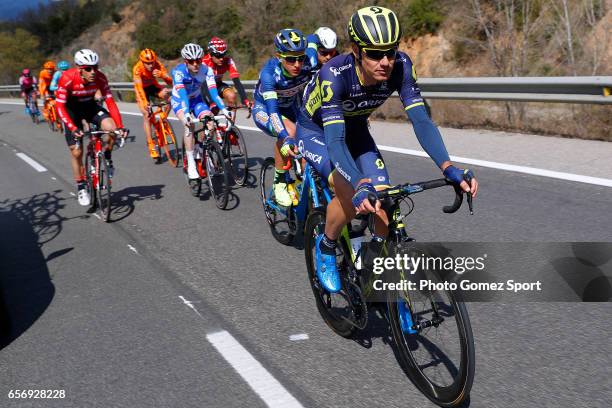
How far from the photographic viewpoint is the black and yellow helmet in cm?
338

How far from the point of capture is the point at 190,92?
961 cm

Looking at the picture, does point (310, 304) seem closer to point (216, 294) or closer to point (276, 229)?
point (216, 294)

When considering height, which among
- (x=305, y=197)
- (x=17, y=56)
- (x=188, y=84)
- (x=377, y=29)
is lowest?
(x=305, y=197)

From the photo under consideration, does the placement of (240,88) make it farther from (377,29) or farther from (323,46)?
(377,29)

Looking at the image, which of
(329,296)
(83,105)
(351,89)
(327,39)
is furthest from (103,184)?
(351,89)

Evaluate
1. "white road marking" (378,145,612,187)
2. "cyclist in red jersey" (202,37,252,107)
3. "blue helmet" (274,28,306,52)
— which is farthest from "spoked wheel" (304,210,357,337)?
"cyclist in red jersey" (202,37,252,107)

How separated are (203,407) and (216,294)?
1.72 metres

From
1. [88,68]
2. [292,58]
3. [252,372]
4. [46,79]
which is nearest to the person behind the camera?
[252,372]

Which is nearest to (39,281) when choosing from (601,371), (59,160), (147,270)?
(147,270)

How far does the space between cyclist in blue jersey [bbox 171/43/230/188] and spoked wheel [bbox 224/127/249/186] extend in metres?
0.53

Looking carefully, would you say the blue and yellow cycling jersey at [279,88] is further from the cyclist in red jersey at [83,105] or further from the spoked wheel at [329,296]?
the cyclist in red jersey at [83,105]

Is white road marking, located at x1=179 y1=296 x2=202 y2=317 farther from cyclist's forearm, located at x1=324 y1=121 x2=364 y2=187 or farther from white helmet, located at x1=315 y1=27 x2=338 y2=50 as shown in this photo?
white helmet, located at x1=315 y1=27 x2=338 y2=50

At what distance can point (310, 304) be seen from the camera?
15.6 ft

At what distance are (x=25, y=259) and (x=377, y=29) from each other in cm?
487
